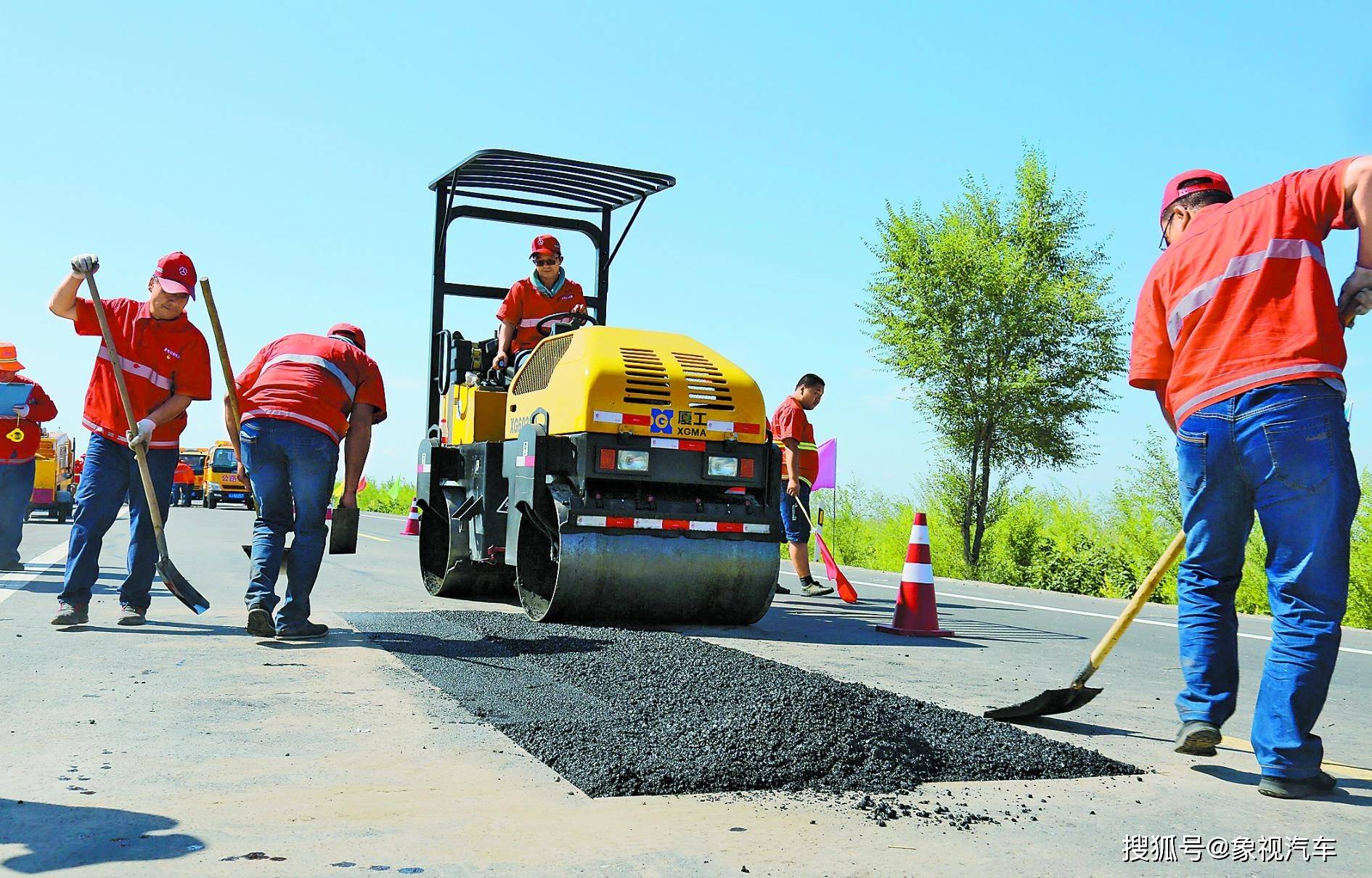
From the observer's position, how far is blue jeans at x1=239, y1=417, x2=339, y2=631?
22.7 ft

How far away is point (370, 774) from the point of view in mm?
3857

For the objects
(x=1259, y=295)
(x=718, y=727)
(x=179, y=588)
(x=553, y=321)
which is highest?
(x=553, y=321)

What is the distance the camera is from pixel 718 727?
4418 mm

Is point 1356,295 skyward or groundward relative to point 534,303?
groundward

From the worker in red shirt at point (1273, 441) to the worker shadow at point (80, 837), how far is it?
321cm

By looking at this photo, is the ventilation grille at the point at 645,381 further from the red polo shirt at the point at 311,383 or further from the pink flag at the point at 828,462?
the pink flag at the point at 828,462

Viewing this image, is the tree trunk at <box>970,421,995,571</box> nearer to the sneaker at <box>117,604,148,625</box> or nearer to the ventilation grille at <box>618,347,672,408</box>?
the ventilation grille at <box>618,347,672,408</box>

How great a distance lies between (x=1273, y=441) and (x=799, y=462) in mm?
7350

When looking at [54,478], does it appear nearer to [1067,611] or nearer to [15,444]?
[15,444]

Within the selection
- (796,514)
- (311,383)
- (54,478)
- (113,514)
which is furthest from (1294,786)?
(54,478)

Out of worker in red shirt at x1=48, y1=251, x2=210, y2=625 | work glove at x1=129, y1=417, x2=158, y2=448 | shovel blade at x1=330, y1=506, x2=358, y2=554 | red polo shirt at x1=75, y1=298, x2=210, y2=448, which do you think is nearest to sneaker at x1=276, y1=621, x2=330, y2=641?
shovel blade at x1=330, y1=506, x2=358, y2=554

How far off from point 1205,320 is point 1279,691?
1223 millimetres

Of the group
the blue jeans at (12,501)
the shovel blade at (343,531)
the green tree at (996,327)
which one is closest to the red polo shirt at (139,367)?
the shovel blade at (343,531)

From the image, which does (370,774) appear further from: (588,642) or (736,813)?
(588,642)
